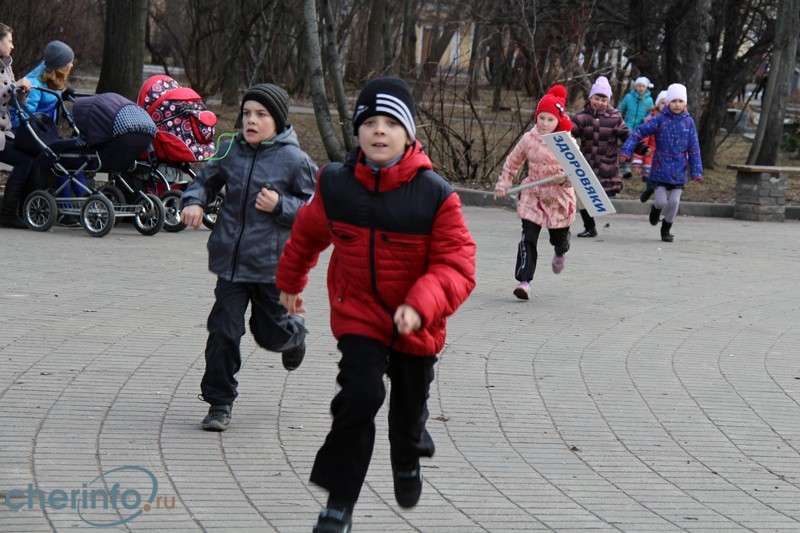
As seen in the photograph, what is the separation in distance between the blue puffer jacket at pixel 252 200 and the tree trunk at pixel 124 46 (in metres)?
12.3

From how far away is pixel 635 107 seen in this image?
22.3m

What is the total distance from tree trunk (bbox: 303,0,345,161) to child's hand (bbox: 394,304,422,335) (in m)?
14.3

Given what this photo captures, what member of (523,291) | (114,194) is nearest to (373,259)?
(523,291)

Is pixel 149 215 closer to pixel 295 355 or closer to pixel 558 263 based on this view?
pixel 558 263

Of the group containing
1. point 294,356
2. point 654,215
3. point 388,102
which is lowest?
point 294,356

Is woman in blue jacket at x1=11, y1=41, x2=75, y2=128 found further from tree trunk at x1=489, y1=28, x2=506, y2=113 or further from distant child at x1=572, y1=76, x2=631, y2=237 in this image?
tree trunk at x1=489, y1=28, x2=506, y2=113

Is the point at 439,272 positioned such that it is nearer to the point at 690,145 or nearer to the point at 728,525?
the point at 728,525

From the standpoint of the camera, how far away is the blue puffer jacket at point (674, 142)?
14414 mm

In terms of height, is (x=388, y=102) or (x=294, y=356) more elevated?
(x=388, y=102)

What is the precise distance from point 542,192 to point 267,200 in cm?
460

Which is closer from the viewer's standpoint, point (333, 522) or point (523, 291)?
point (333, 522)

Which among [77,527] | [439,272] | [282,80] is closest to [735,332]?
[439,272]

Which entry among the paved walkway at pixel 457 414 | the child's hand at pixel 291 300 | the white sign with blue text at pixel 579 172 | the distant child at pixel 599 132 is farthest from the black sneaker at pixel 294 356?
the distant child at pixel 599 132

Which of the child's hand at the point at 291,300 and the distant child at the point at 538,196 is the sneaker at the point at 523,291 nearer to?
the distant child at the point at 538,196
